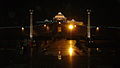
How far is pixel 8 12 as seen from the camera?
98312mm

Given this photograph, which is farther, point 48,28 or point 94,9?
point 94,9

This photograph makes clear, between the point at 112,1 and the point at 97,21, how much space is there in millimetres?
13615

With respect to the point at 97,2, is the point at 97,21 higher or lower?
lower

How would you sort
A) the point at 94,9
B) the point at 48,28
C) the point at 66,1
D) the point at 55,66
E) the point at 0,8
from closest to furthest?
the point at 55,66
the point at 48,28
the point at 0,8
the point at 94,9
the point at 66,1

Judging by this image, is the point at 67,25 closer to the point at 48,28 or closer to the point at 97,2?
the point at 48,28

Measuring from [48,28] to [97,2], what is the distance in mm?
39802

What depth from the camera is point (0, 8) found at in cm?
9675

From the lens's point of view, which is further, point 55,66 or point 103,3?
point 103,3

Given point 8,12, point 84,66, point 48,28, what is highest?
point 8,12

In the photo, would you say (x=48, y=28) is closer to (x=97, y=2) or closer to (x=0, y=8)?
(x=0, y=8)

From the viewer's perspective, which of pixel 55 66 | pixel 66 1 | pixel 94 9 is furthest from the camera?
pixel 66 1

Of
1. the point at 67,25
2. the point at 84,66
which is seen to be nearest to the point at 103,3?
the point at 67,25

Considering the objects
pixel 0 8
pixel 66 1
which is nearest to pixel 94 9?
pixel 66 1

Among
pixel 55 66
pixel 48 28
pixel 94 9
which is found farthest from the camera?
pixel 94 9
